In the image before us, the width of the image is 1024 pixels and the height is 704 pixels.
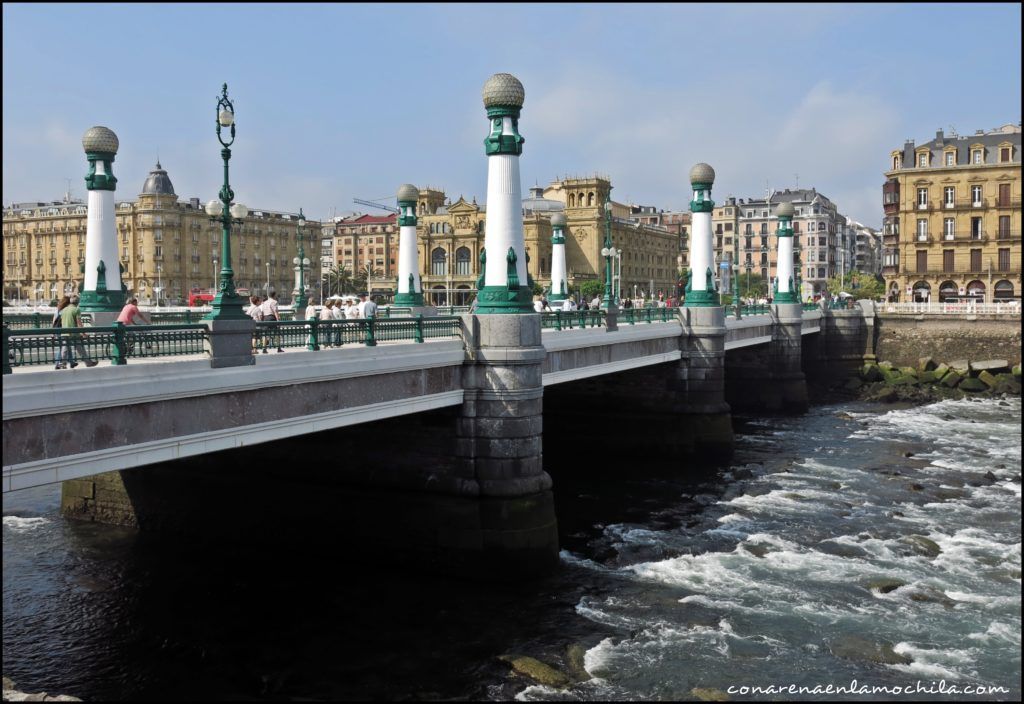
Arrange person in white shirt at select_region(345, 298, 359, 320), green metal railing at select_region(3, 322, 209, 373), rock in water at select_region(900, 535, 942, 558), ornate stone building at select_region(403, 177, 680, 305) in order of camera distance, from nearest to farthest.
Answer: green metal railing at select_region(3, 322, 209, 373) → rock in water at select_region(900, 535, 942, 558) → person in white shirt at select_region(345, 298, 359, 320) → ornate stone building at select_region(403, 177, 680, 305)

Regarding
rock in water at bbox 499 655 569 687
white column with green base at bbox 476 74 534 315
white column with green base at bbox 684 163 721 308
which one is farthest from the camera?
white column with green base at bbox 684 163 721 308

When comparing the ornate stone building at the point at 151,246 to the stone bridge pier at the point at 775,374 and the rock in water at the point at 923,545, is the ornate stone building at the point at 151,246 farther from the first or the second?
the rock in water at the point at 923,545

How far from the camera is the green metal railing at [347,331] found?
1619 cm

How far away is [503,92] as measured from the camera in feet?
65.1

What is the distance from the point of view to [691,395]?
3372 centimetres

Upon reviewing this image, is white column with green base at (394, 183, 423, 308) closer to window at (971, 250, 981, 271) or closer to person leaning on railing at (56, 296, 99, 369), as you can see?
person leaning on railing at (56, 296, 99, 369)

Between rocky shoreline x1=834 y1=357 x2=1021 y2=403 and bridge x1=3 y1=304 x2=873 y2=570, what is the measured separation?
91.4ft

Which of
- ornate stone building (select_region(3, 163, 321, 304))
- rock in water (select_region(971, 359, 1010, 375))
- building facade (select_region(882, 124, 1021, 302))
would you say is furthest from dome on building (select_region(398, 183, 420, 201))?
ornate stone building (select_region(3, 163, 321, 304))

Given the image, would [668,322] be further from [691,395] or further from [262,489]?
[262,489]

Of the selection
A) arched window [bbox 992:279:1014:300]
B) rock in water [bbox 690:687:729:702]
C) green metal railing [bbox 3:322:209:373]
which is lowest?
rock in water [bbox 690:687:729:702]

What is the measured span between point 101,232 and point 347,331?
760 cm

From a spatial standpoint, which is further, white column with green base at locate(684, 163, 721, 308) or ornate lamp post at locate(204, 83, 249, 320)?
white column with green base at locate(684, 163, 721, 308)

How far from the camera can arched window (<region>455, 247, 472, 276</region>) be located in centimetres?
11531

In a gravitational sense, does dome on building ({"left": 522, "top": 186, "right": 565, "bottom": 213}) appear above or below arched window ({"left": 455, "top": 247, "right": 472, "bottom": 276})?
above
